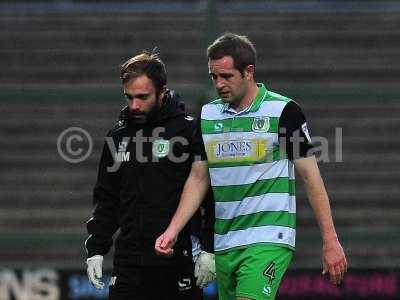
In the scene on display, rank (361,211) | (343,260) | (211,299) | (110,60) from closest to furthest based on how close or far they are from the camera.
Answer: (343,260), (211,299), (361,211), (110,60)

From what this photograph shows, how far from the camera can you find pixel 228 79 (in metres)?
4.63

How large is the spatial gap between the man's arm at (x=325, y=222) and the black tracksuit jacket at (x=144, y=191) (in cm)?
59

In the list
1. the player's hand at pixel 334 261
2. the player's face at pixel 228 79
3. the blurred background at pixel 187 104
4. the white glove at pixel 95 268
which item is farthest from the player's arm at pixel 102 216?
the blurred background at pixel 187 104

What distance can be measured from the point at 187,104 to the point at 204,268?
322 cm

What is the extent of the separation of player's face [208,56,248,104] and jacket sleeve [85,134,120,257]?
2.21 ft

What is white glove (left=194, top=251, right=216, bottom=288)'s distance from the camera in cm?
481

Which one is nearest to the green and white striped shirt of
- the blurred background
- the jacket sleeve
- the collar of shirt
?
the collar of shirt

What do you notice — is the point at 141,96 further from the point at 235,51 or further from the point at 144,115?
the point at 235,51

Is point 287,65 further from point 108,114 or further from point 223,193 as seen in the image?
point 223,193

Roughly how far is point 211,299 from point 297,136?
3295 millimetres

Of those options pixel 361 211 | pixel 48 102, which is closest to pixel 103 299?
pixel 48 102

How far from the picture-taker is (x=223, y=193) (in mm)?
4715

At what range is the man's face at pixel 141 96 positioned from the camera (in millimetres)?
4770

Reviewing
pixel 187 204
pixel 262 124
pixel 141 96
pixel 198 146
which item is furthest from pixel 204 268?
pixel 141 96
